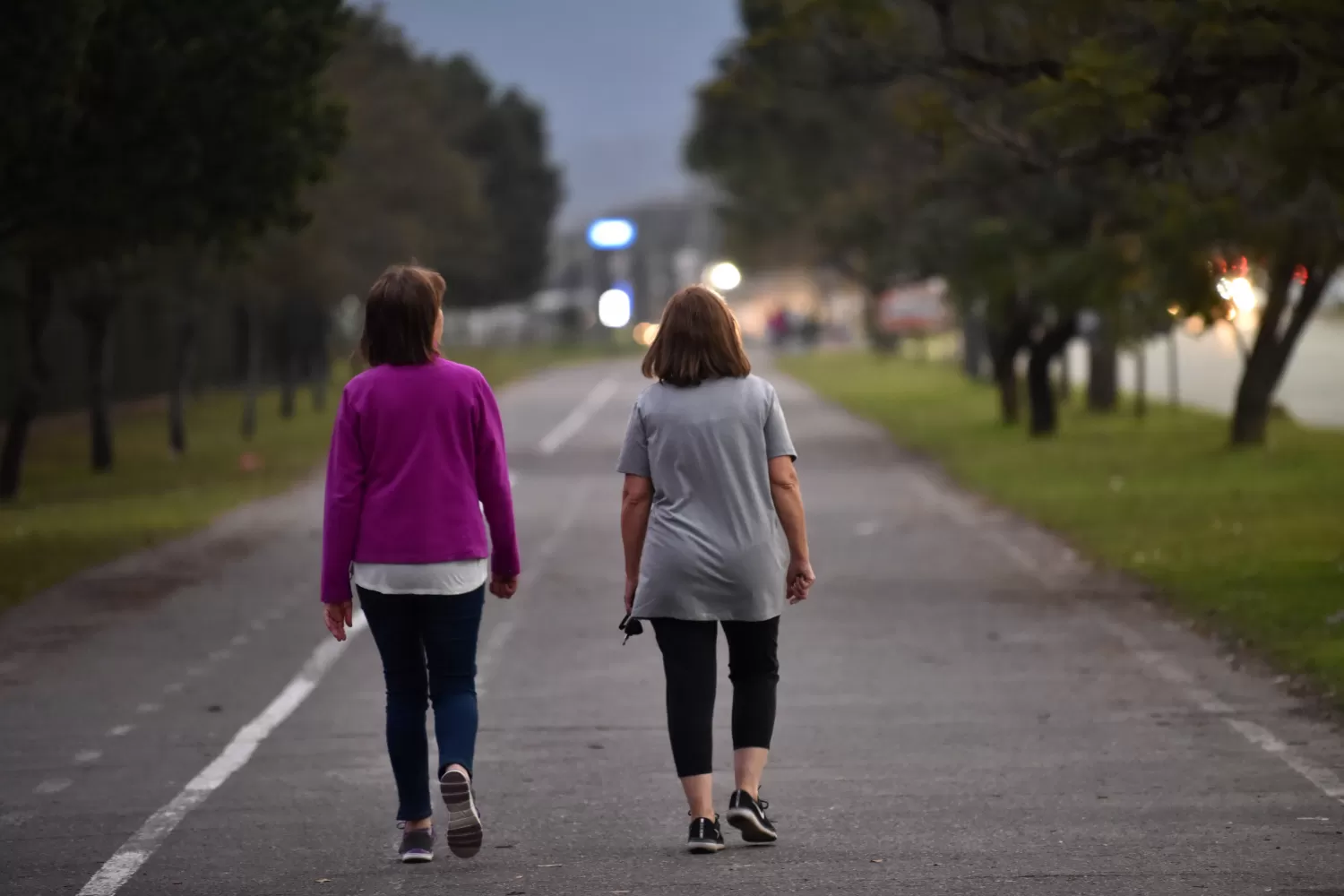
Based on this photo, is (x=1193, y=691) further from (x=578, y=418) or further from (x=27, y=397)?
(x=578, y=418)

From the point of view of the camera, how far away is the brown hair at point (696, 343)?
6617 millimetres

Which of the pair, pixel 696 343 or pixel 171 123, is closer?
pixel 696 343

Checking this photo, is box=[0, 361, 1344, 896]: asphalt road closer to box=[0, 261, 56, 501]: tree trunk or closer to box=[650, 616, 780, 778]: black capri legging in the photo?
box=[650, 616, 780, 778]: black capri legging

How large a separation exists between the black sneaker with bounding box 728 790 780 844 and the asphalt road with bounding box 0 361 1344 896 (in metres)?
0.06

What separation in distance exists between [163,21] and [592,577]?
552 cm

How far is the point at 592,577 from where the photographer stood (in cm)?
1559

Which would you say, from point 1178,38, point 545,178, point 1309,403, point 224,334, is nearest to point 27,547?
point 1178,38

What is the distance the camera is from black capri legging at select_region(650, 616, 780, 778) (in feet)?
22.0

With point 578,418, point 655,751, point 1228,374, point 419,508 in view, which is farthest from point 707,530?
point 1228,374

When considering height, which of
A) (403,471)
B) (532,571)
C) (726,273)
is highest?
(726,273)

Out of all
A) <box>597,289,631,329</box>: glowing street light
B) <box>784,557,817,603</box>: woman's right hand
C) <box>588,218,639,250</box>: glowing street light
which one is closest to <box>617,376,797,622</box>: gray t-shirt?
<box>784,557,817,603</box>: woman's right hand

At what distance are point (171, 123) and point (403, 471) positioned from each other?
11.6 metres

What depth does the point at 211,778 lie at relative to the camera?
834 centimetres

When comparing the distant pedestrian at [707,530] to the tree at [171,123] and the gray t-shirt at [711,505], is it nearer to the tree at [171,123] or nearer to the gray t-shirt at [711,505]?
the gray t-shirt at [711,505]
